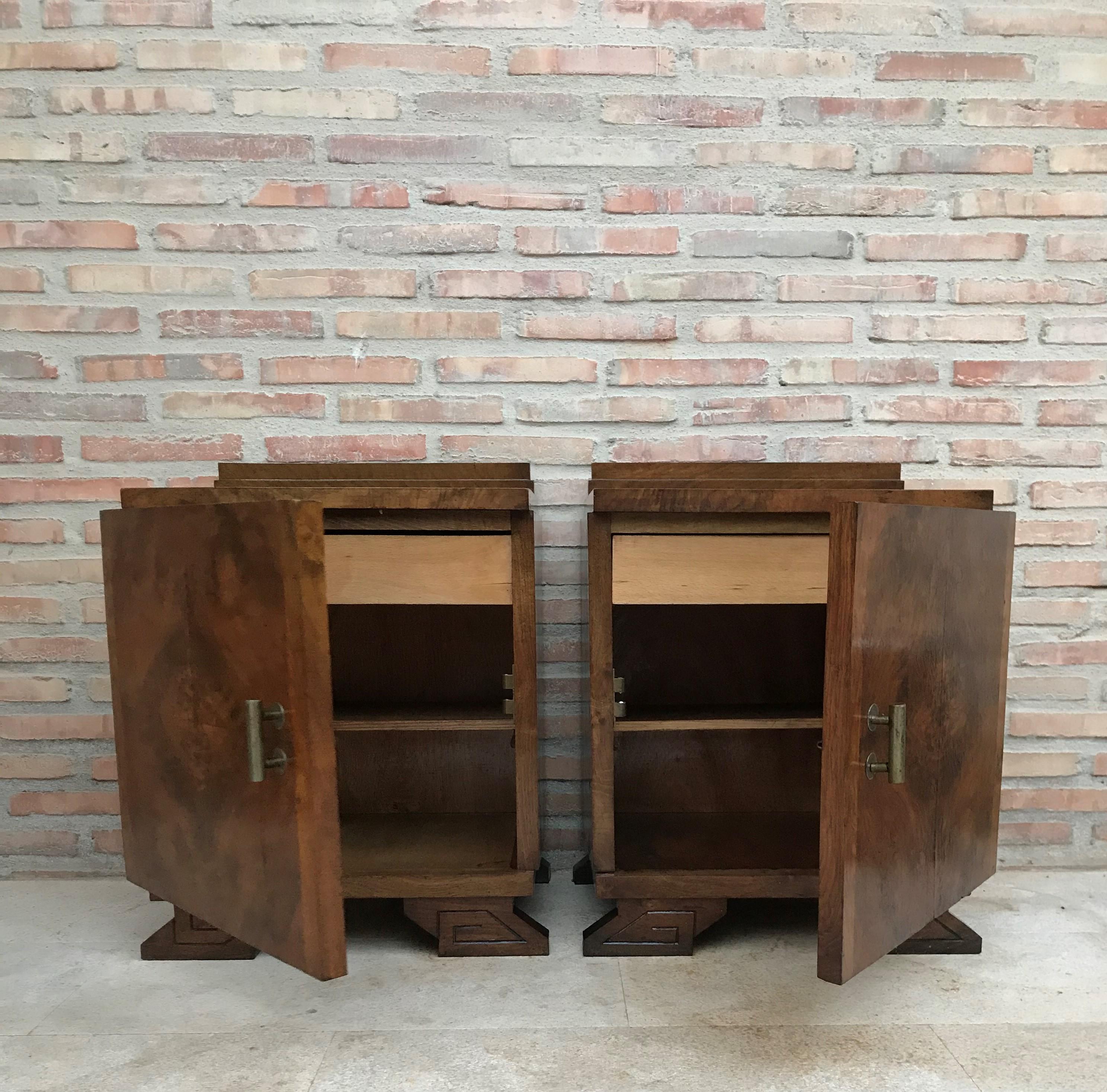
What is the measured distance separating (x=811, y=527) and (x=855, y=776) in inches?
18.5

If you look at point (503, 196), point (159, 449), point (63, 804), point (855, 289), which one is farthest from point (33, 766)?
point (855, 289)

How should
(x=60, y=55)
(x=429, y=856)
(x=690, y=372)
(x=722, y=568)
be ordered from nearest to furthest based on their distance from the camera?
(x=722, y=568) → (x=429, y=856) → (x=60, y=55) → (x=690, y=372)

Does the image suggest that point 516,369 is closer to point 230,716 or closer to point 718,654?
point 718,654

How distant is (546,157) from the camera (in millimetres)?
1834

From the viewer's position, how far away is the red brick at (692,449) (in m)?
1.90

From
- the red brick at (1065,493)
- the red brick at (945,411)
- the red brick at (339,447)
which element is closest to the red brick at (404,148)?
the red brick at (339,447)

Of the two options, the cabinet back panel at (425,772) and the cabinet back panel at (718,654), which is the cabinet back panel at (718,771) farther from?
the cabinet back panel at (425,772)

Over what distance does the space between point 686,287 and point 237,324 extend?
3.28 feet

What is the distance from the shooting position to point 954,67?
1832mm

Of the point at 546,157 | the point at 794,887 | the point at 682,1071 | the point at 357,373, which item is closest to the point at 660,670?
the point at 794,887

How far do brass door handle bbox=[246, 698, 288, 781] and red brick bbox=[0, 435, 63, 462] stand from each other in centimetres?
105

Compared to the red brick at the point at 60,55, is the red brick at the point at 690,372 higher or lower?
lower

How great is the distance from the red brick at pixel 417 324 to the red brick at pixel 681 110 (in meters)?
0.51

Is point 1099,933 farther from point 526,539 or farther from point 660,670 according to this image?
point 526,539
